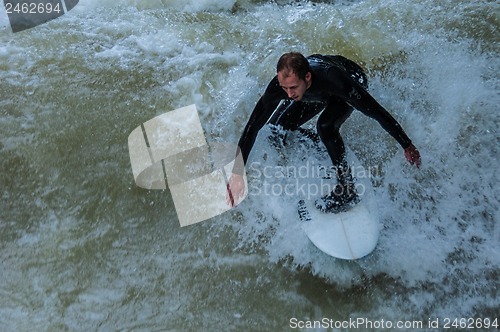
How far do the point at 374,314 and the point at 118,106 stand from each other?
236 centimetres

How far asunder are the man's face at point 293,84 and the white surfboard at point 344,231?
3.05 feet

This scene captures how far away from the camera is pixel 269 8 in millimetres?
4383

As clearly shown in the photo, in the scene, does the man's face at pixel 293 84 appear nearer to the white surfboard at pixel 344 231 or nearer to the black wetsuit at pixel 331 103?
the black wetsuit at pixel 331 103

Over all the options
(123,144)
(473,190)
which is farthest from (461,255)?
(123,144)

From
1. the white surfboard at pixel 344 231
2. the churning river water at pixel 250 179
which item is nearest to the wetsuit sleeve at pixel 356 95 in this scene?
the white surfboard at pixel 344 231

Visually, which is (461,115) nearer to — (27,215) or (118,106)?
(118,106)

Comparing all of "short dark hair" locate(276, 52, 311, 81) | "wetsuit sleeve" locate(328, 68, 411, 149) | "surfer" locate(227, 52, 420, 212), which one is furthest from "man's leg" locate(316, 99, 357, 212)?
"short dark hair" locate(276, 52, 311, 81)

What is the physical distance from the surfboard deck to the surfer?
0.06m

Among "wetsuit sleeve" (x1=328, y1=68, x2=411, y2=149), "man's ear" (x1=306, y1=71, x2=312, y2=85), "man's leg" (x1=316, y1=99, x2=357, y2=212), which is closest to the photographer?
"man's ear" (x1=306, y1=71, x2=312, y2=85)

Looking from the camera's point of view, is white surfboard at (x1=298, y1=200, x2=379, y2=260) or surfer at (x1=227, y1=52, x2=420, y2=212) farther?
white surfboard at (x1=298, y1=200, x2=379, y2=260)

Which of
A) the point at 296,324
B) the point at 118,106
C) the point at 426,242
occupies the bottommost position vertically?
the point at 296,324

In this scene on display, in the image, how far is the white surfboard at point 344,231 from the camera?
2910 mm

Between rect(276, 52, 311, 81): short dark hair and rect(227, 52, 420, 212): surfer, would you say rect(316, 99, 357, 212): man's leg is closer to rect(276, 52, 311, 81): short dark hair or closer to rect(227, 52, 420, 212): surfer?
rect(227, 52, 420, 212): surfer

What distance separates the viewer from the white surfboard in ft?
9.55
